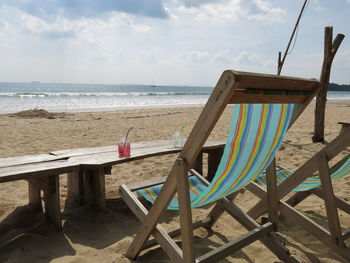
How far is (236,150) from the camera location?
156 centimetres

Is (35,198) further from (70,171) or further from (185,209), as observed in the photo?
(185,209)

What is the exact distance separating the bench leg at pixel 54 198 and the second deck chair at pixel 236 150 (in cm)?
63

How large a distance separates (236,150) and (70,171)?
124 cm

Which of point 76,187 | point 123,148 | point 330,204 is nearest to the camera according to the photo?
point 330,204

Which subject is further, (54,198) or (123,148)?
(123,148)

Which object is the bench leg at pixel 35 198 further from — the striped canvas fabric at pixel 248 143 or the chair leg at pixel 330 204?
the chair leg at pixel 330 204

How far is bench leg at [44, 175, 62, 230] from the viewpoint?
2.23 m

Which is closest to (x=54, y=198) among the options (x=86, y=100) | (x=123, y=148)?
(x=123, y=148)

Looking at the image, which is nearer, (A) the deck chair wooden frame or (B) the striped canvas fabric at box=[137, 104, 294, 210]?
(B) the striped canvas fabric at box=[137, 104, 294, 210]

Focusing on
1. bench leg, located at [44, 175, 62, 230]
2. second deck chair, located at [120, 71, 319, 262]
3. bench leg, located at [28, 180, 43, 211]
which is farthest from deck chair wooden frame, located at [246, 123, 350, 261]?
bench leg, located at [28, 180, 43, 211]

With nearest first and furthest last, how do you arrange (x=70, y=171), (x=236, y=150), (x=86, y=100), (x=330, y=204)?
(x=236, y=150) < (x=330, y=204) < (x=70, y=171) < (x=86, y=100)

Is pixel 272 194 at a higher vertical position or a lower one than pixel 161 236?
higher

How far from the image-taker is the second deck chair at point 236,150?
1.21m

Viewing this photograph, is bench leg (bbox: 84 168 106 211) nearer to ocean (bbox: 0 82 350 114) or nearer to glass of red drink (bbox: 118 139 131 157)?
glass of red drink (bbox: 118 139 131 157)
